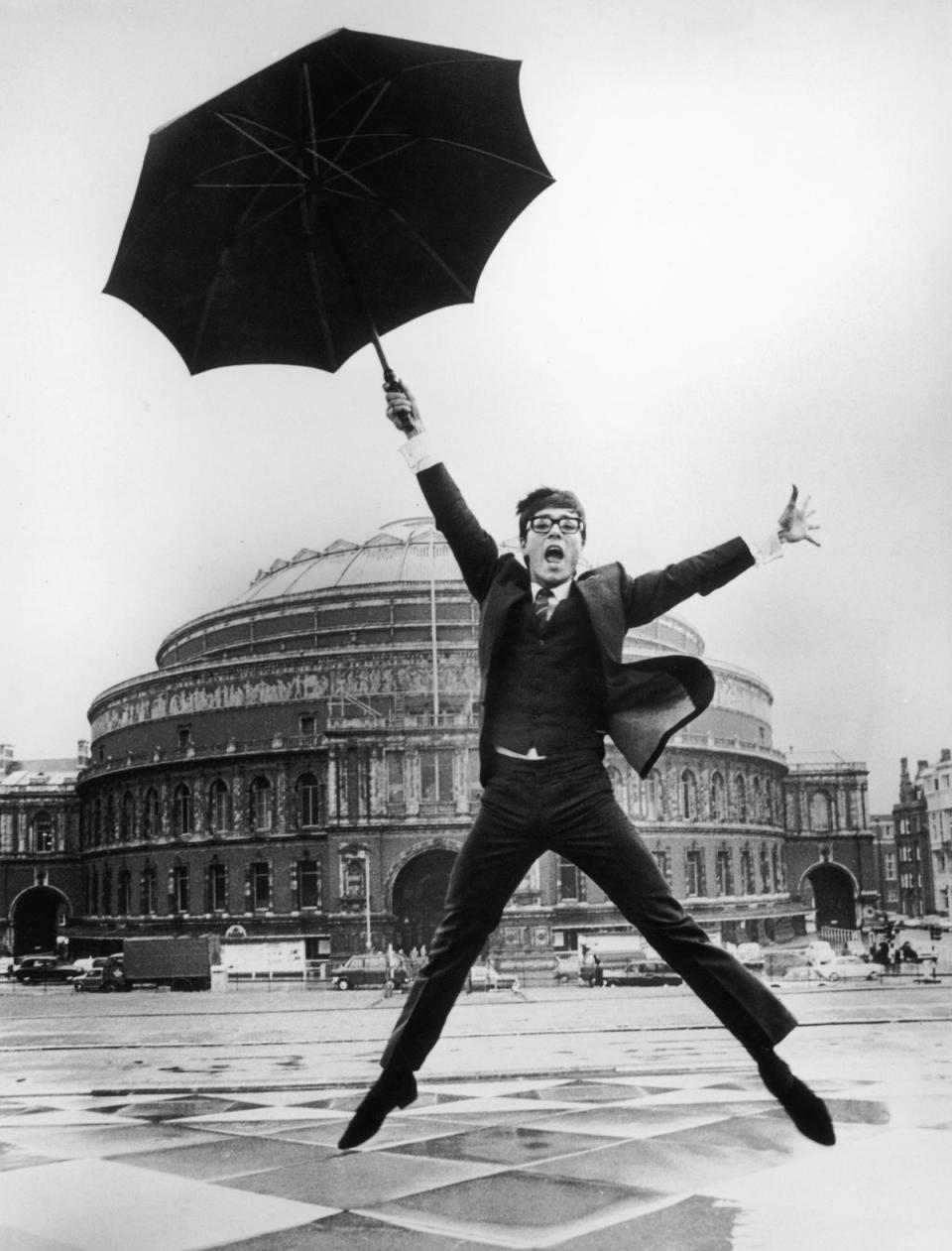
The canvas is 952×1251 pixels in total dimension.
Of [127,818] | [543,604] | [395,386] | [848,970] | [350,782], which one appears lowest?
[848,970]

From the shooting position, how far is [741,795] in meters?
45.0

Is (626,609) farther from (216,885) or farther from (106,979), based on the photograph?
(216,885)

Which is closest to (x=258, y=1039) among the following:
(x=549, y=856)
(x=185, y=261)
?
(x=185, y=261)

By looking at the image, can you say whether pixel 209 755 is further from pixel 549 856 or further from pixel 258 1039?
pixel 258 1039

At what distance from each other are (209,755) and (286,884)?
564 centimetres

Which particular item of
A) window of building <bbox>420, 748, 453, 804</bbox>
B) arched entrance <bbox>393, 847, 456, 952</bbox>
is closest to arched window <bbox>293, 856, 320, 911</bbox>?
arched entrance <bbox>393, 847, 456, 952</bbox>

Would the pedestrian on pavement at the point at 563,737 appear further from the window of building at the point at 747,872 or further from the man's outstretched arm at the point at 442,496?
the window of building at the point at 747,872

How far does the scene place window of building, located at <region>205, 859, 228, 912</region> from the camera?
140 feet

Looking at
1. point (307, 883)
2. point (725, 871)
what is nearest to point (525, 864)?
point (307, 883)

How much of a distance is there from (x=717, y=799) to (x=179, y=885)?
19.6m

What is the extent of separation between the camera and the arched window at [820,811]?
56.0 metres

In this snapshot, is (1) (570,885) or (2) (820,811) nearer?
(1) (570,885)

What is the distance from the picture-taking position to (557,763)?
15.8 ft

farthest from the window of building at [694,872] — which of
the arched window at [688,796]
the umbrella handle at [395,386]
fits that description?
the umbrella handle at [395,386]
